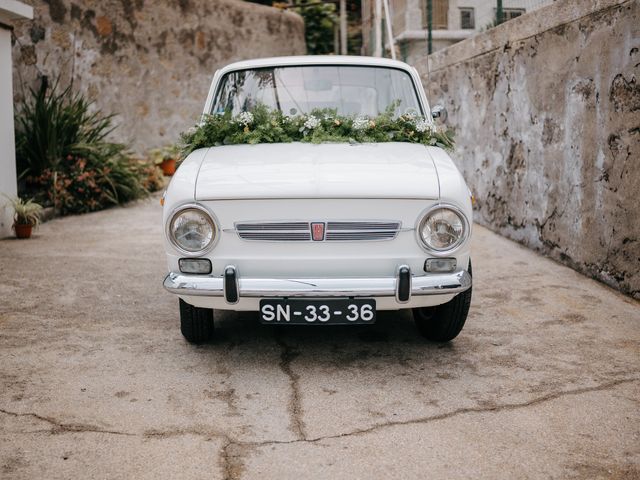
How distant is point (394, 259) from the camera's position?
329 centimetres

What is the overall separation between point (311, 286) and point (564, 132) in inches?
129

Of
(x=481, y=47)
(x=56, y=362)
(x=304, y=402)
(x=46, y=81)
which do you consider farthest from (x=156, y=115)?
(x=304, y=402)

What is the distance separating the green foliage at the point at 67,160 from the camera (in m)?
8.22

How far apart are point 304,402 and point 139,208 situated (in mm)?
6507

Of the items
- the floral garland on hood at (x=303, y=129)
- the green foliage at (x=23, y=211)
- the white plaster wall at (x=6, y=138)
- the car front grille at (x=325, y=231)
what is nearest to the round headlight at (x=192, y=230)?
the car front grille at (x=325, y=231)

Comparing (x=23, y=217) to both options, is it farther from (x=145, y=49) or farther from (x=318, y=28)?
(x=318, y=28)

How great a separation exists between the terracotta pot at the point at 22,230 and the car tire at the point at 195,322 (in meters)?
3.83

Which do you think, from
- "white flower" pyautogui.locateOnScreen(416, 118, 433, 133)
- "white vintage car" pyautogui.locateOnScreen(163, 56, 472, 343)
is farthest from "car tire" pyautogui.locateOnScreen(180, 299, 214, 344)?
"white flower" pyautogui.locateOnScreen(416, 118, 433, 133)

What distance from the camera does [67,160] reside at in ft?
28.2

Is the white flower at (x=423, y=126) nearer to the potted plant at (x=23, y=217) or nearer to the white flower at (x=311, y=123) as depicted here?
the white flower at (x=311, y=123)

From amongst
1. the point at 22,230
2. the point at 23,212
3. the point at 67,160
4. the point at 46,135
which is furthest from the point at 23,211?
the point at 67,160

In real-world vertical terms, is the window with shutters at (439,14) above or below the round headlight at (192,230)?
above

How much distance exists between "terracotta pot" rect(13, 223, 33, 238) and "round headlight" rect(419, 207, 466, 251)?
5000mm

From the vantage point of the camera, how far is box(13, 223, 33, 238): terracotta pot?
6922 mm
